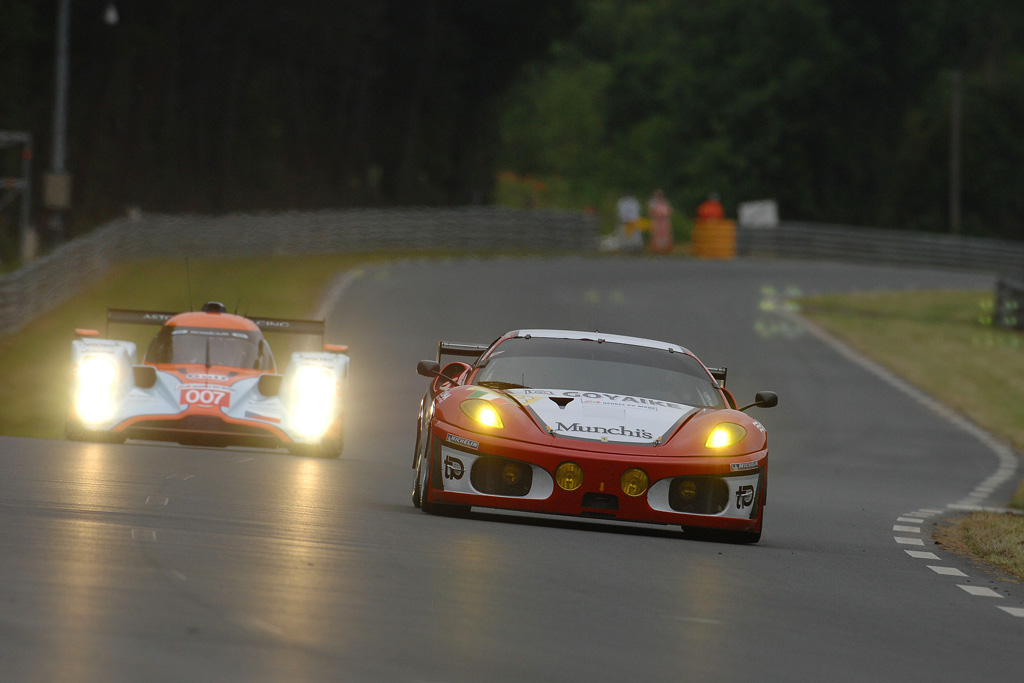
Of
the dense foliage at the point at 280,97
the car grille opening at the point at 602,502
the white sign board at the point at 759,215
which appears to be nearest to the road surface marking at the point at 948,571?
the car grille opening at the point at 602,502

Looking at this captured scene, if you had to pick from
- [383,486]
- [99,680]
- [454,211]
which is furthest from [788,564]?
[454,211]

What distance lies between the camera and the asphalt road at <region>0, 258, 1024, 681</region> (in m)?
7.00

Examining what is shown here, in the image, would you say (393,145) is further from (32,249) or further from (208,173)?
(32,249)

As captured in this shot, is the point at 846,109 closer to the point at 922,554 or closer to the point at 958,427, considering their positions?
the point at 958,427

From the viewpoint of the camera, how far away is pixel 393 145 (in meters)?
A: 79.9

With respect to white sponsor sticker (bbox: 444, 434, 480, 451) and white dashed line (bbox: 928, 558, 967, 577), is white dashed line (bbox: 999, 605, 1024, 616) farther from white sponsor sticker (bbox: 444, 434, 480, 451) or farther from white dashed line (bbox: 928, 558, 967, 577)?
white sponsor sticker (bbox: 444, 434, 480, 451)

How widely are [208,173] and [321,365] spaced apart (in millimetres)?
56500

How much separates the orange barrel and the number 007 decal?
153ft

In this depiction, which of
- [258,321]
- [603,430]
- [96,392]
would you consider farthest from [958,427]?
[603,430]

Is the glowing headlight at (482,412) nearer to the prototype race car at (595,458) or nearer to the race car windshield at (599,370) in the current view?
the prototype race car at (595,458)

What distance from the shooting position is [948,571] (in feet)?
36.9

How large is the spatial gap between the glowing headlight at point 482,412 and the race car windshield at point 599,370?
1.85 ft

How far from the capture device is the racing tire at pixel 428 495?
37.9ft

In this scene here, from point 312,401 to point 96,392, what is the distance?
6.30 ft
